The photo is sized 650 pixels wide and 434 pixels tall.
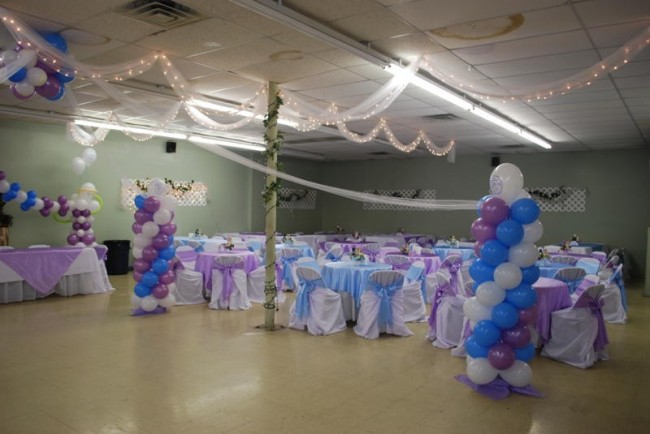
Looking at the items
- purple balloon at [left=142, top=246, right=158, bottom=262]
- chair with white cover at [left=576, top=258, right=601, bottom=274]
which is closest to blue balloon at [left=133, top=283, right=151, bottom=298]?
purple balloon at [left=142, top=246, right=158, bottom=262]

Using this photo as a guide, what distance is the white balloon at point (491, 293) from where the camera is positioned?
446 centimetres

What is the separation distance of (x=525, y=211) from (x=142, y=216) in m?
5.17

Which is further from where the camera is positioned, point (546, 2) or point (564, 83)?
point (564, 83)

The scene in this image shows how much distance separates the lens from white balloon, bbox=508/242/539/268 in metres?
4.41

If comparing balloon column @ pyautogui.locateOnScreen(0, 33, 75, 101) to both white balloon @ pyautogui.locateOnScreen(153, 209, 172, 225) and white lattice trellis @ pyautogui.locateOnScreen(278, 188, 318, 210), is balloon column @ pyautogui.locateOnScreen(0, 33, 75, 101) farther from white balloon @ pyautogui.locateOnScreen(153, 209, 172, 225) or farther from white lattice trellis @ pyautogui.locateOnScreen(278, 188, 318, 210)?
white lattice trellis @ pyautogui.locateOnScreen(278, 188, 318, 210)

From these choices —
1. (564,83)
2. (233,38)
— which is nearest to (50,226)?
(233,38)

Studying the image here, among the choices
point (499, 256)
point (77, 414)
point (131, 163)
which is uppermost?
point (131, 163)

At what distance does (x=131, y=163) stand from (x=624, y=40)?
10.1 metres

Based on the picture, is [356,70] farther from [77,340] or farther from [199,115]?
[77,340]

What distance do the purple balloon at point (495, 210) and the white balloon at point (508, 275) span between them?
389 mm

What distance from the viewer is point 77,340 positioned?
5.86 m

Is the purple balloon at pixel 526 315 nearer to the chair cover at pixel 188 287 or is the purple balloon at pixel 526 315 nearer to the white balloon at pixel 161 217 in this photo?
the white balloon at pixel 161 217

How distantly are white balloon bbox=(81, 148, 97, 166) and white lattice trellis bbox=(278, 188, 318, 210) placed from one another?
19.4 feet

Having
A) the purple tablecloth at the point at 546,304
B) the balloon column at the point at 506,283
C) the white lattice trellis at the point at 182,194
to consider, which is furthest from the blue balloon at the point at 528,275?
the white lattice trellis at the point at 182,194
